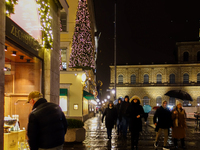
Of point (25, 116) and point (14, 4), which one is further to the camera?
point (25, 116)

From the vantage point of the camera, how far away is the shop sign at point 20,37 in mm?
6266

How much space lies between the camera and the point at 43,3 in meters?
8.72

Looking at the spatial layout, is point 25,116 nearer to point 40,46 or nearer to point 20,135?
point 20,135

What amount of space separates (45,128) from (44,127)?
0.07 ft

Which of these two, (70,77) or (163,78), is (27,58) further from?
(163,78)

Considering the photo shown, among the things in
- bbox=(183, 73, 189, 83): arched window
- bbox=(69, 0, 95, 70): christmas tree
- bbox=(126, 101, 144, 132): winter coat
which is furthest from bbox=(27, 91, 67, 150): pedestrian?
bbox=(183, 73, 189, 83): arched window

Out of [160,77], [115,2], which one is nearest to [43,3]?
[115,2]

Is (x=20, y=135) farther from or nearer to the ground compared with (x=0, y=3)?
nearer to the ground

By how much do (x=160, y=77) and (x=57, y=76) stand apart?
63.6 m

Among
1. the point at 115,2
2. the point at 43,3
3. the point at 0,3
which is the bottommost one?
the point at 0,3

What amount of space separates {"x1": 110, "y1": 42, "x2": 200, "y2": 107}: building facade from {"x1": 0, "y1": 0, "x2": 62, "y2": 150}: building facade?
204 ft

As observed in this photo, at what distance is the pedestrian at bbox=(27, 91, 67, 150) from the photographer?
147 inches

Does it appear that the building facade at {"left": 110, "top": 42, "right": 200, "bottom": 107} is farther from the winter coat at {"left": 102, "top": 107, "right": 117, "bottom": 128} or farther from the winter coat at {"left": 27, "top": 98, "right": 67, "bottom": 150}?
the winter coat at {"left": 27, "top": 98, "right": 67, "bottom": 150}

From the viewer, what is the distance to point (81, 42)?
2133cm
